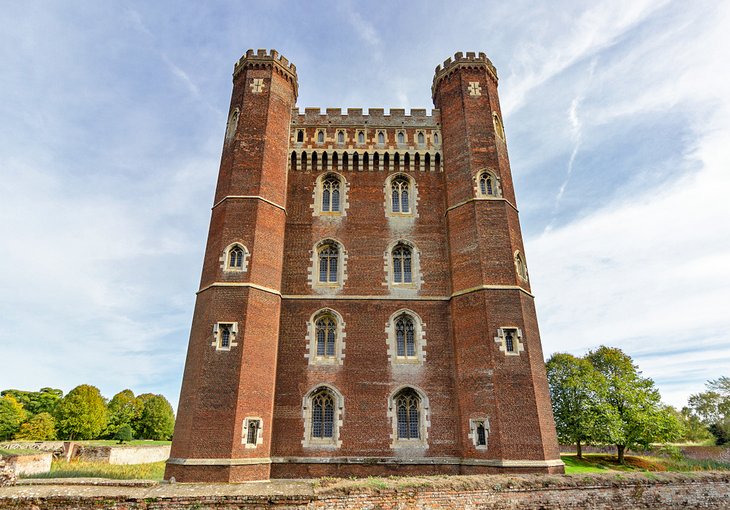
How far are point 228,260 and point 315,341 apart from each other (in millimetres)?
5379

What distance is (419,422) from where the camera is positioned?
1945 cm

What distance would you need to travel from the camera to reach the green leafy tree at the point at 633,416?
35500mm

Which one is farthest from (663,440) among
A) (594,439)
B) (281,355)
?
(281,355)

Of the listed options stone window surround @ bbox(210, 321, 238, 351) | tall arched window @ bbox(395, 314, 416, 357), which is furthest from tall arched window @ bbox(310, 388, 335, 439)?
stone window surround @ bbox(210, 321, 238, 351)

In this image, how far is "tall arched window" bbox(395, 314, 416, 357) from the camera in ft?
67.7

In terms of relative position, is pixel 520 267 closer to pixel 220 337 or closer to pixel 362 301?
pixel 362 301

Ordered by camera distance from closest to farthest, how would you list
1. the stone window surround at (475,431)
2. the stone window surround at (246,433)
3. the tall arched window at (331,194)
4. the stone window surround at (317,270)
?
1. the stone window surround at (246,433)
2. the stone window surround at (475,431)
3. the stone window surround at (317,270)
4. the tall arched window at (331,194)

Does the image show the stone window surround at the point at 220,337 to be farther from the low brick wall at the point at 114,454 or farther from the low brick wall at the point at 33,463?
the low brick wall at the point at 114,454

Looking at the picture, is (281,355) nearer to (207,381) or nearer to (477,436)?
(207,381)

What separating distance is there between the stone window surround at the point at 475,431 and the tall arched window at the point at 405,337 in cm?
392

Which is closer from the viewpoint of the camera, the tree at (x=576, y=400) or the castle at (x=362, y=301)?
the castle at (x=362, y=301)

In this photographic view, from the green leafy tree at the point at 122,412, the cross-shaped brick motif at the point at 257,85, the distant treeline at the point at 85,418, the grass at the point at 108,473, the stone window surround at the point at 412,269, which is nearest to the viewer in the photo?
the grass at the point at 108,473

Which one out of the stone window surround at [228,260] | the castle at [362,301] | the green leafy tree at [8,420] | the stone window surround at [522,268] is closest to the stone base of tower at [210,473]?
the castle at [362,301]

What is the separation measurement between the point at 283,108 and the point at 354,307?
38.7 ft
